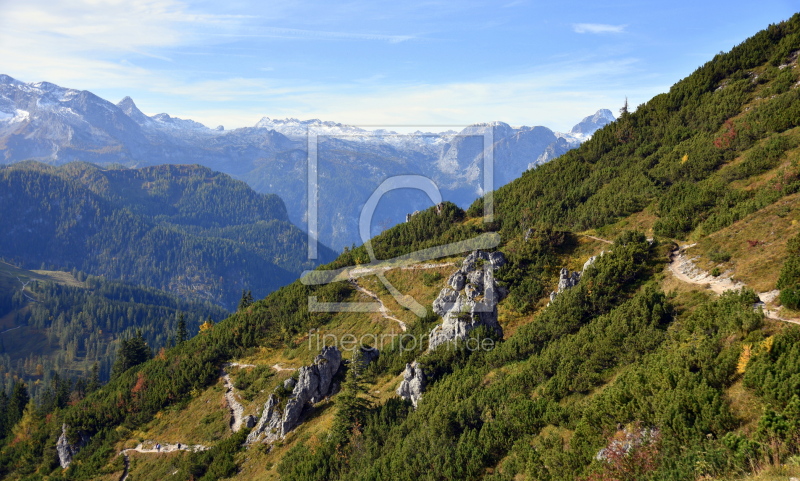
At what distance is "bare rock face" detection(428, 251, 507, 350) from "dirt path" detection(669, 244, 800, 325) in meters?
16.8

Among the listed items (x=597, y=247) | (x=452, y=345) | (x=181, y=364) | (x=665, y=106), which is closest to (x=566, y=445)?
(x=452, y=345)

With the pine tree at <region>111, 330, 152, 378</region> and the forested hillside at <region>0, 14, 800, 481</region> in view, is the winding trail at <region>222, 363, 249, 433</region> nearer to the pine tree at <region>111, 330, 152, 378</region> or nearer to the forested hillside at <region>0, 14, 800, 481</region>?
the forested hillside at <region>0, 14, 800, 481</region>

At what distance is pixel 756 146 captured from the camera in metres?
52.4

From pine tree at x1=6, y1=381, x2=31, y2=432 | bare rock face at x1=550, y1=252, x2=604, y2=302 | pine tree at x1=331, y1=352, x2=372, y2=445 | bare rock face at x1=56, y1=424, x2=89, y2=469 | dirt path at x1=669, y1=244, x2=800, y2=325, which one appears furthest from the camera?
pine tree at x1=6, y1=381, x2=31, y2=432

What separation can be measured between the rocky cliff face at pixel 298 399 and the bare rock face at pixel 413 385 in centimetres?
1202

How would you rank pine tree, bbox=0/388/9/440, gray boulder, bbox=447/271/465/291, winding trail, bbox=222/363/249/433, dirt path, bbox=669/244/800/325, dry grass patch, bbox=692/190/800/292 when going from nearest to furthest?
dirt path, bbox=669/244/800/325 < dry grass patch, bbox=692/190/800/292 < gray boulder, bbox=447/271/465/291 < winding trail, bbox=222/363/249/433 < pine tree, bbox=0/388/9/440

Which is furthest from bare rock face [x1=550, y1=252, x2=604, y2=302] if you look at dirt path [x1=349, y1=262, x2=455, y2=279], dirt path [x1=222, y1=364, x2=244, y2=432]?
dirt path [x1=222, y1=364, x2=244, y2=432]

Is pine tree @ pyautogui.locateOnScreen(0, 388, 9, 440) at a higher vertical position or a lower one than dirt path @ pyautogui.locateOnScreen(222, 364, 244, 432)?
lower

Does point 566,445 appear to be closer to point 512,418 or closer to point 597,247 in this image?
point 512,418

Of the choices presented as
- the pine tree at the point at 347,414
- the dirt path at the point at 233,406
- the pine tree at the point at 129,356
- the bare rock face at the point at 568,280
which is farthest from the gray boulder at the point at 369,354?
the pine tree at the point at 129,356

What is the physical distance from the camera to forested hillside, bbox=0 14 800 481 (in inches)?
821

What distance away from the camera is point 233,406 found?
58.8 metres

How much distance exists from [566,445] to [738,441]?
9707mm

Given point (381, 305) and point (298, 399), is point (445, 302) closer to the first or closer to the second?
point (381, 305)
